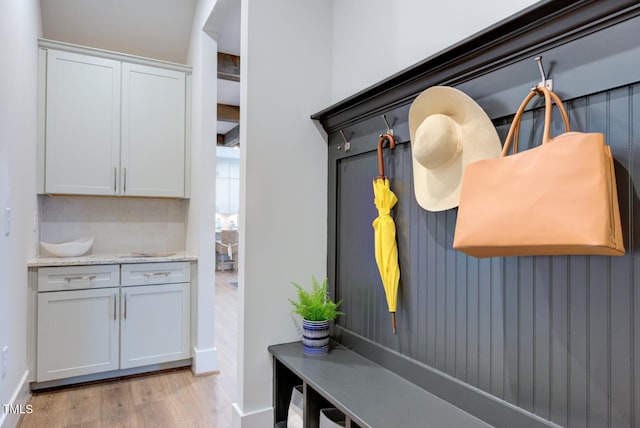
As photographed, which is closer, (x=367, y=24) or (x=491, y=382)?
(x=491, y=382)

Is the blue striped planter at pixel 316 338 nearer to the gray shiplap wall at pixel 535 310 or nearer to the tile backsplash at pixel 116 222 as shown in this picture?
the gray shiplap wall at pixel 535 310

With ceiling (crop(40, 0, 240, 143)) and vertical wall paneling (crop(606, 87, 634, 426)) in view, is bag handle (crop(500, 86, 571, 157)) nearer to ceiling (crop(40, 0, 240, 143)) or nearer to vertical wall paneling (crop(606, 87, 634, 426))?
vertical wall paneling (crop(606, 87, 634, 426))

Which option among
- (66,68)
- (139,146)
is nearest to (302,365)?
(139,146)

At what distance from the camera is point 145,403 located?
8.18ft

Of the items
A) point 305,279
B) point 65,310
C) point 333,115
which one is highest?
point 333,115

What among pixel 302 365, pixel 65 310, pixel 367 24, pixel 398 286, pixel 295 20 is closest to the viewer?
pixel 398 286

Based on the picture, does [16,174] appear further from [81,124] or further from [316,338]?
[316,338]

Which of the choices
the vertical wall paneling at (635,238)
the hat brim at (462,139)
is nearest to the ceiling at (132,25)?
the hat brim at (462,139)

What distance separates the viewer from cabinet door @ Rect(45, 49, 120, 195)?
9.43 feet

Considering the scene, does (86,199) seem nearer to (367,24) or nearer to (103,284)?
(103,284)

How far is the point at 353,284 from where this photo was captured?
188 centimetres

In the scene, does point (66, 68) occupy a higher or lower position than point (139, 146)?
higher

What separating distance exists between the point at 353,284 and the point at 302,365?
0.44m

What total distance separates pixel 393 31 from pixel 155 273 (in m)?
2.39
